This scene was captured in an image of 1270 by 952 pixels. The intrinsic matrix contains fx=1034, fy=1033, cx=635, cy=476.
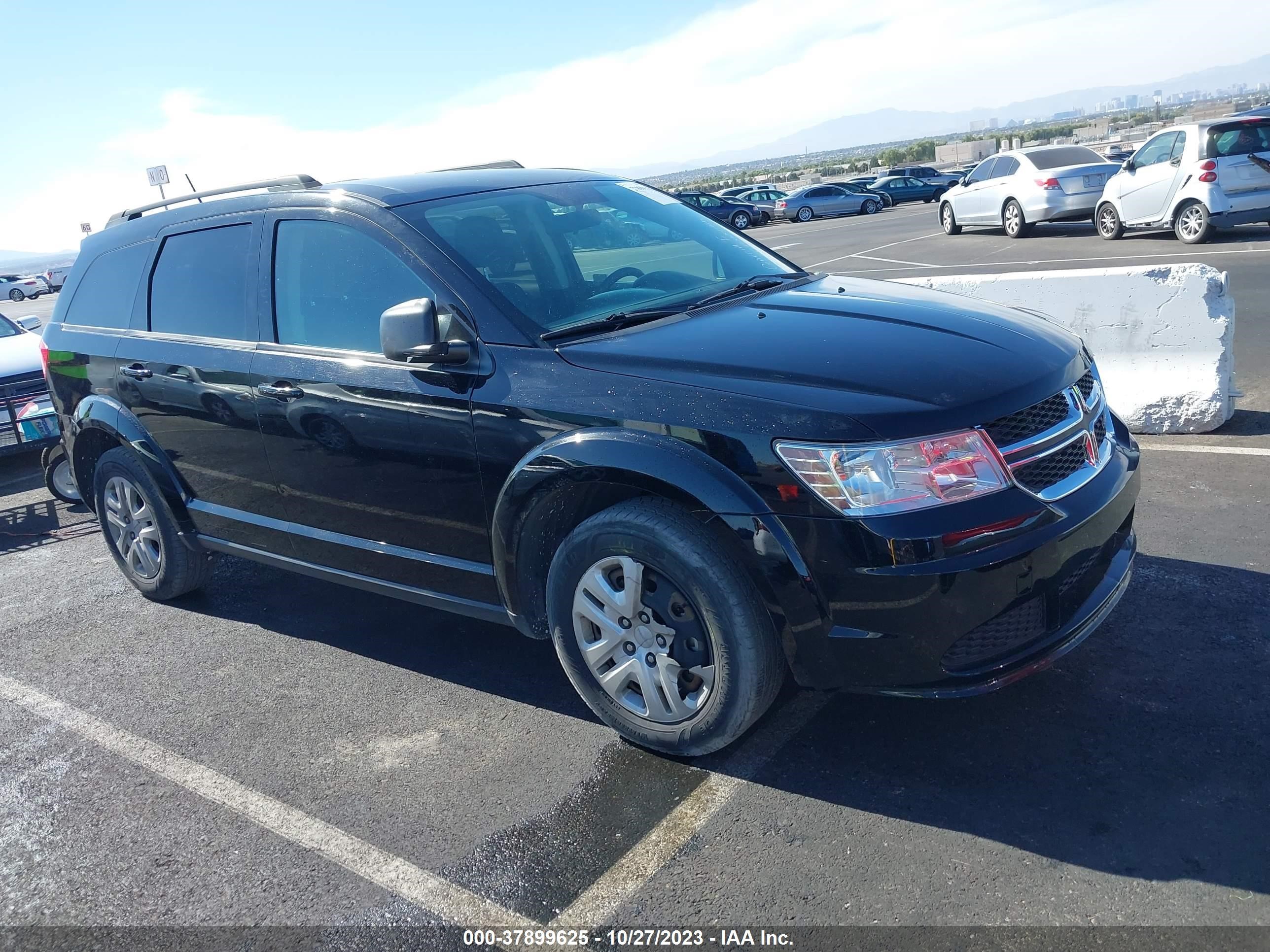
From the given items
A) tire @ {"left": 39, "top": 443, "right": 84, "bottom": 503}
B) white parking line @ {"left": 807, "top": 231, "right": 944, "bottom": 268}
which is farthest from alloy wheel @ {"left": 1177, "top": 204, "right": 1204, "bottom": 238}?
tire @ {"left": 39, "top": 443, "right": 84, "bottom": 503}

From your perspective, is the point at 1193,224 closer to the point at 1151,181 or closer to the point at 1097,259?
the point at 1151,181

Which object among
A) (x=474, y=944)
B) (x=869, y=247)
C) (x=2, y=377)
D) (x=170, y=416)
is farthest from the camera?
(x=869, y=247)

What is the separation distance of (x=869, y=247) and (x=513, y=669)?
62.7 feet

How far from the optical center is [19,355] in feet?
28.7

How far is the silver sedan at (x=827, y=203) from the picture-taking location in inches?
1539

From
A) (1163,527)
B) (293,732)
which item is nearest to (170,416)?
(293,732)

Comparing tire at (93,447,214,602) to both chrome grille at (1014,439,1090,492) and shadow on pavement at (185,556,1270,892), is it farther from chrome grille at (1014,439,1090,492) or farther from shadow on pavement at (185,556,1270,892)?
chrome grille at (1014,439,1090,492)

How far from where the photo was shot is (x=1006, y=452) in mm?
2922

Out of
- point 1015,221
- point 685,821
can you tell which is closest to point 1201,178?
point 1015,221

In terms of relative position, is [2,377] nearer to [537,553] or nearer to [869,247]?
[537,553]

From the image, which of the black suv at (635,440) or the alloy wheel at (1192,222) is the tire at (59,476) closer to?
the black suv at (635,440)

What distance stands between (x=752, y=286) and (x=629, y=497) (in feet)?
3.92

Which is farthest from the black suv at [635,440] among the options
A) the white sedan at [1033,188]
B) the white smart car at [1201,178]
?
the white sedan at [1033,188]

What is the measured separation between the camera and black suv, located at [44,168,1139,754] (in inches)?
112
